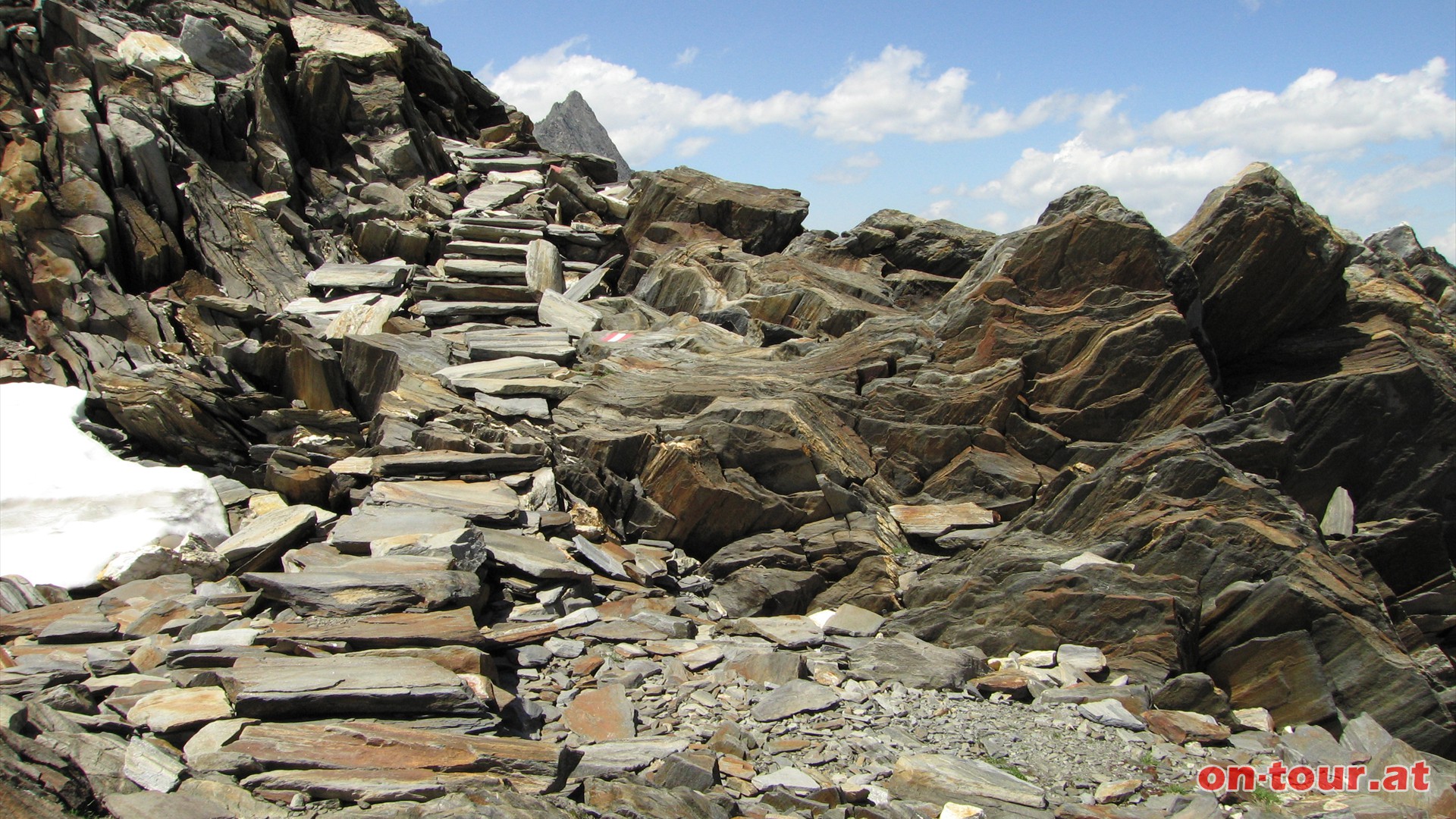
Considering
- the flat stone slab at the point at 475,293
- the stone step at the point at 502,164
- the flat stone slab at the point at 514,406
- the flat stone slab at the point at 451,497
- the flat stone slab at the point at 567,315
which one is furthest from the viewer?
the stone step at the point at 502,164

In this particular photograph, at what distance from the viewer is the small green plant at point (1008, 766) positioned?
791 centimetres

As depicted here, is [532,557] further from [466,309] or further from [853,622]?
[466,309]

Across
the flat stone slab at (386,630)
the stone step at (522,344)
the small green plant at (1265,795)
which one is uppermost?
the stone step at (522,344)

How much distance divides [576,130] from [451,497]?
208ft

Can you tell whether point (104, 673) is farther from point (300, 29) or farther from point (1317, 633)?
point (300, 29)

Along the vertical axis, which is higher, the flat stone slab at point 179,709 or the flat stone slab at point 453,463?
the flat stone slab at point 453,463

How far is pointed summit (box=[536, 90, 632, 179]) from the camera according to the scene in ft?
226

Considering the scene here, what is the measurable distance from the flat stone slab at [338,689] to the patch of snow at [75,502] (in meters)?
4.74

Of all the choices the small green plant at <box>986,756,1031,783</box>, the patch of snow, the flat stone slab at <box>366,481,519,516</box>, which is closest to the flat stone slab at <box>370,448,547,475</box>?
the flat stone slab at <box>366,481,519,516</box>

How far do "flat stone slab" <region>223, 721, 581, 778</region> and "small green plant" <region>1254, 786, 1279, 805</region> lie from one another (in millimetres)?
5968

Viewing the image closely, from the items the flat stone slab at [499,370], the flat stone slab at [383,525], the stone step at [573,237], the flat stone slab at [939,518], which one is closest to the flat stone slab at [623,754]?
the flat stone slab at [383,525]

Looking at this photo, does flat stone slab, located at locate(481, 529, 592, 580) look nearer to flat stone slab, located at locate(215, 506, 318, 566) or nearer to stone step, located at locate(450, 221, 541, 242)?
flat stone slab, located at locate(215, 506, 318, 566)

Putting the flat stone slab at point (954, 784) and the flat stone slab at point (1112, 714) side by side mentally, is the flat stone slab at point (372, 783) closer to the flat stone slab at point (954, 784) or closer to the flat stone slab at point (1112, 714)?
the flat stone slab at point (954, 784)

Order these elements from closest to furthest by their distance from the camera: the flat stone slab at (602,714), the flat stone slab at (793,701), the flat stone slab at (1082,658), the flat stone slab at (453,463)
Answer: the flat stone slab at (602,714) < the flat stone slab at (793,701) < the flat stone slab at (1082,658) < the flat stone slab at (453,463)
